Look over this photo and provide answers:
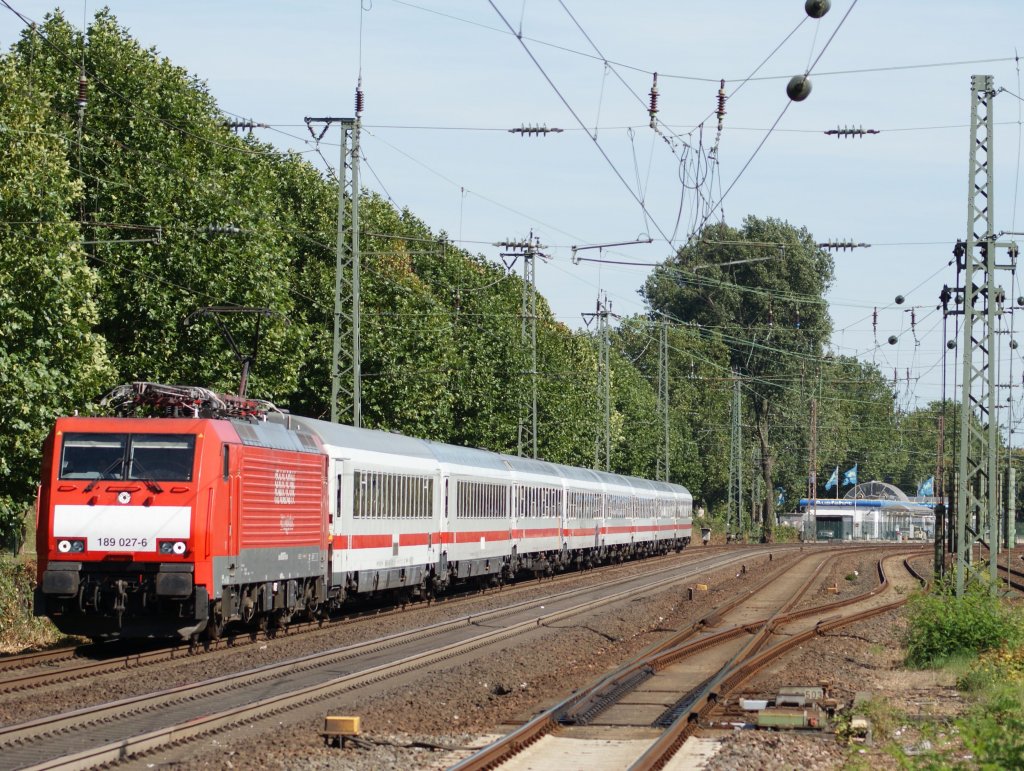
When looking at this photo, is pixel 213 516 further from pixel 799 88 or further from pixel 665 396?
pixel 665 396

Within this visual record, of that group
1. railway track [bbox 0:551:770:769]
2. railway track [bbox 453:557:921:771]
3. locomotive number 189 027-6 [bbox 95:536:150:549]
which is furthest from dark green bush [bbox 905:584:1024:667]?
locomotive number 189 027-6 [bbox 95:536:150:549]

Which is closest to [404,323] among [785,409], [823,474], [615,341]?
[785,409]

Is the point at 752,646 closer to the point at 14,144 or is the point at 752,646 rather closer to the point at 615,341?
the point at 14,144

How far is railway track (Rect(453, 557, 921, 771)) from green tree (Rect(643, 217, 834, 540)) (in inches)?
2611

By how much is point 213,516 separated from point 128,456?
55.5 inches

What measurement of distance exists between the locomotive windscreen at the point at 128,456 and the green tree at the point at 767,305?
248 feet

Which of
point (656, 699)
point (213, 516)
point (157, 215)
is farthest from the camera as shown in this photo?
point (157, 215)

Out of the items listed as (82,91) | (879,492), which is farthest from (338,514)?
(879,492)

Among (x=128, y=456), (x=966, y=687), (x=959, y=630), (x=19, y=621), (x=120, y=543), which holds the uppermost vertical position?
(x=128, y=456)

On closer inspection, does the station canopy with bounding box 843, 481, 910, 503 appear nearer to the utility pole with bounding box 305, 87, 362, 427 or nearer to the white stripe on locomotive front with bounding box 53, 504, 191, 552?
the utility pole with bounding box 305, 87, 362, 427

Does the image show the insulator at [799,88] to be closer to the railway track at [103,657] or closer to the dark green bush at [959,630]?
the dark green bush at [959,630]

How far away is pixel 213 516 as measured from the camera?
19.0 m

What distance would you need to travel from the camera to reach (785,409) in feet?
Result: 347

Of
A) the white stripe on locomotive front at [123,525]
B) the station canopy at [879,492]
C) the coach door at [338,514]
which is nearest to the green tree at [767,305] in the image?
the station canopy at [879,492]
